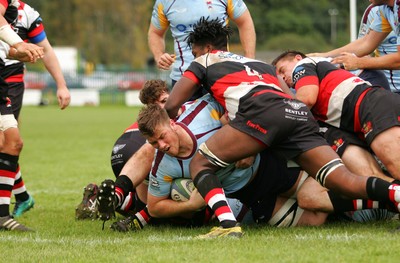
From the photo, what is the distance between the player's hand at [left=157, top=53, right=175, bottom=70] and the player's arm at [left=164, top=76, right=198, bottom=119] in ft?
5.55

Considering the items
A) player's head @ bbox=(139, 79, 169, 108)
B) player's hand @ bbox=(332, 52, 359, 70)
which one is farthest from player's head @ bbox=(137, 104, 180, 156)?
player's hand @ bbox=(332, 52, 359, 70)

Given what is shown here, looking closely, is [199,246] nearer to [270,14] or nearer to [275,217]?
[275,217]

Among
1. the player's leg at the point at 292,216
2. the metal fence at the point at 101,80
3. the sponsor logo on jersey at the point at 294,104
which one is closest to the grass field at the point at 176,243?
the player's leg at the point at 292,216

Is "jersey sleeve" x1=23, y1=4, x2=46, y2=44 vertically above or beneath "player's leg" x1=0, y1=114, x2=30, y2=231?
above

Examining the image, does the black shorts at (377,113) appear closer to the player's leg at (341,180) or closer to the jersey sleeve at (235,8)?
the player's leg at (341,180)

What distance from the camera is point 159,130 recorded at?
616cm

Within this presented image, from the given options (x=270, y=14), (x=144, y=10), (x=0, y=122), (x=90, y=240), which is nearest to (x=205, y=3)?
(x=0, y=122)

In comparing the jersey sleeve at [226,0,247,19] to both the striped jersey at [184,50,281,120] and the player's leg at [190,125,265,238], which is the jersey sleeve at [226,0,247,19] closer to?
the striped jersey at [184,50,281,120]

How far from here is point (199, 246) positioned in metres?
5.56

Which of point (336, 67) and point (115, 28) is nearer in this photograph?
point (336, 67)

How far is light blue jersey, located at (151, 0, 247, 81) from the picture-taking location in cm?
835

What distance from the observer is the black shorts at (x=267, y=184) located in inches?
259

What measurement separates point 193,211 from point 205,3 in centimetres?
269

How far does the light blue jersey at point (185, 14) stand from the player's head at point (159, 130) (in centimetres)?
224
